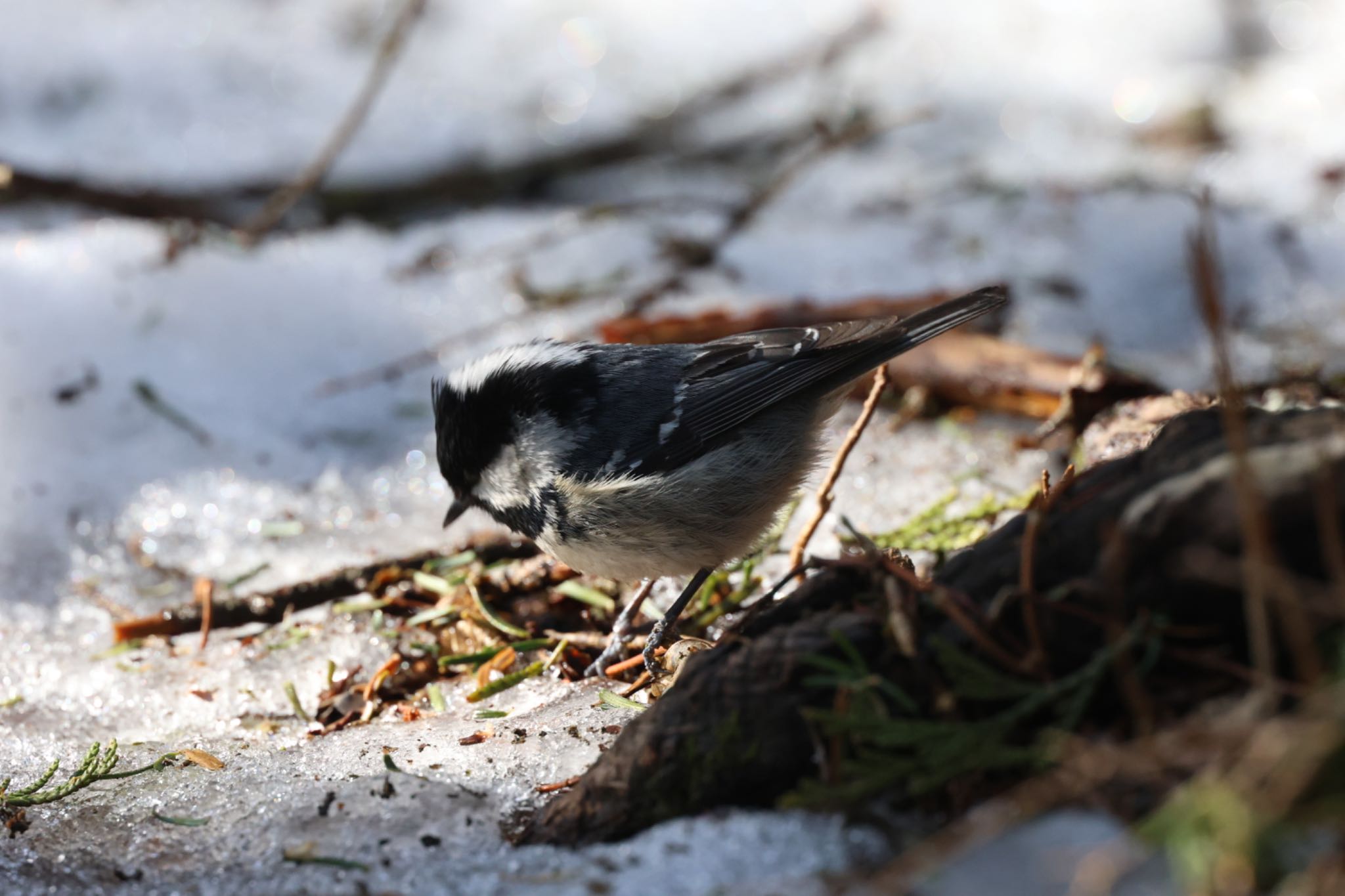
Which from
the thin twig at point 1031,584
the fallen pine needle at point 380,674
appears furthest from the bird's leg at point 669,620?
the thin twig at point 1031,584

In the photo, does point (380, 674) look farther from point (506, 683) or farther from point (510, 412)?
point (510, 412)

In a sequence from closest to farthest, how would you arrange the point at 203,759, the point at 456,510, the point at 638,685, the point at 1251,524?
the point at 1251,524, the point at 203,759, the point at 638,685, the point at 456,510

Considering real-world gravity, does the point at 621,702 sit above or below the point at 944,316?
below

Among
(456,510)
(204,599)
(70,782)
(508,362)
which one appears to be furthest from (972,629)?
(204,599)

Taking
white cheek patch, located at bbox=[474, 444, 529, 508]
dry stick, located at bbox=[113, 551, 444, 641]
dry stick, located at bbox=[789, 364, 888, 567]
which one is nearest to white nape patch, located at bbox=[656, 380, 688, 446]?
white cheek patch, located at bbox=[474, 444, 529, 508]

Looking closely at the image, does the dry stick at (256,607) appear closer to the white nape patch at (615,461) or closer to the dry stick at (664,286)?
the white nape patch at (615,461)

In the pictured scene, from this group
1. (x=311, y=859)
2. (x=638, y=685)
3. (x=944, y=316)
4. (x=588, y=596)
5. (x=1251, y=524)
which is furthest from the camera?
(x=588, y=596)

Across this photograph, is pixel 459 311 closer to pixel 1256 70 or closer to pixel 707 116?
pixel 707 116
